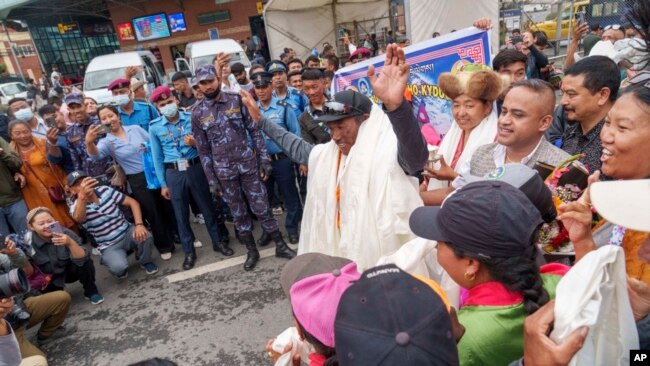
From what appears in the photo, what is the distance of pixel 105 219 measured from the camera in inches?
161

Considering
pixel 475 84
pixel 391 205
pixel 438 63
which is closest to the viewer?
pixel 391 205

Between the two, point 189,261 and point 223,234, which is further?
point 223,234

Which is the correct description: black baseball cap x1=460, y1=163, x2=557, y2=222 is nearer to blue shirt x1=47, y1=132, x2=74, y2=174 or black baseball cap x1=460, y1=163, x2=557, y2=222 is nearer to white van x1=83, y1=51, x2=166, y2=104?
blue shirt x1=47, y1=132, x2=74, y2=174

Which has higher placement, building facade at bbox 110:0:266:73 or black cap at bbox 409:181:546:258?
building facade at bbox 110:0:266:73

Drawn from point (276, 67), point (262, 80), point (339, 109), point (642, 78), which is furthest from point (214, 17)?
point (642, 78)

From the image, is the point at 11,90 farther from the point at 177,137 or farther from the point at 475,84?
the point at 475,84

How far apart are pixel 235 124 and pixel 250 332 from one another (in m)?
1.89

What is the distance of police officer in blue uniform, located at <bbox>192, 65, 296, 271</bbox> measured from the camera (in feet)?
12.0

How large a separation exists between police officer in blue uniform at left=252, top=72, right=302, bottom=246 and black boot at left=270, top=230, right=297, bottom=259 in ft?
0.98

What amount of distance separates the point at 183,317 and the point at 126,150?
2.06m

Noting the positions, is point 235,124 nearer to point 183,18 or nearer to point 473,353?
point 473,353

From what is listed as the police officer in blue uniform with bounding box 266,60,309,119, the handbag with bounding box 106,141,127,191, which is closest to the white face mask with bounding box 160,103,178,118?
the handbag with bounding box 106,141,127,191

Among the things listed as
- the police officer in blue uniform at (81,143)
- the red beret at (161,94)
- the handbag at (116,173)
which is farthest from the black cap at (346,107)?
the police officer in blue uniform at (81,143)

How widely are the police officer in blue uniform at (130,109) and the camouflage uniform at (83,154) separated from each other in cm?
68
